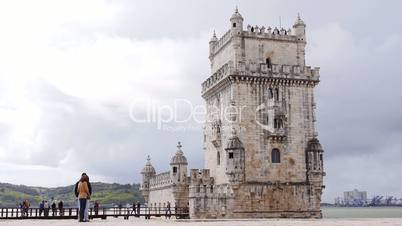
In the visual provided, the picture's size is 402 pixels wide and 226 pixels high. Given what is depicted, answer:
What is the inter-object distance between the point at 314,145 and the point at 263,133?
466 centimetres

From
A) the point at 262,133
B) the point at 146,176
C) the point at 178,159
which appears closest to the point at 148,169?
the point at 146,176

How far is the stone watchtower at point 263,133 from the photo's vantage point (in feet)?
144

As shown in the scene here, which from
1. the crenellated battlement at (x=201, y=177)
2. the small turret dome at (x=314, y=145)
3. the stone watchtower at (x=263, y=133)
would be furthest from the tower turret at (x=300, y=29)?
the crenellated battlement at (x=201, y=177)

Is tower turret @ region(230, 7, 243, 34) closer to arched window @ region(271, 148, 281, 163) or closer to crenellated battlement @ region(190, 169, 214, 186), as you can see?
arched window @ region(271, 148, 281, 163)

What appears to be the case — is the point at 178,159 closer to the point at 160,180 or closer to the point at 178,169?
the point at 178,169

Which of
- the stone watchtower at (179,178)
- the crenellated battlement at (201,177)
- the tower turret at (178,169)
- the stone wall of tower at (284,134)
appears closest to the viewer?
the stone wall of tower at (284,134)

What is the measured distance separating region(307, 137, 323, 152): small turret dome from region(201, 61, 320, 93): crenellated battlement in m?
5.33

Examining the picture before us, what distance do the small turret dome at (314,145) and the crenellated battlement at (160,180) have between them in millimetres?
14360

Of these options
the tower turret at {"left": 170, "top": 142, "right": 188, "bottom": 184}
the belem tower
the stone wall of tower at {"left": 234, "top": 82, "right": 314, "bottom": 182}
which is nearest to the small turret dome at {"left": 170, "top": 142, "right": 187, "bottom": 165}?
the tower turret at {"left": 170, "top": 142, "right": 188, "bottom": 184}

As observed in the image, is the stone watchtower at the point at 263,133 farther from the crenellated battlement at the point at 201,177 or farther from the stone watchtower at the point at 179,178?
the stone watchtower at the point at 179,178

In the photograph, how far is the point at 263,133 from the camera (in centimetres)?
4550

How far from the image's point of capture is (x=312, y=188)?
4603 centimetres

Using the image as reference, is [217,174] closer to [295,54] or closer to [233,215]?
[233,215]

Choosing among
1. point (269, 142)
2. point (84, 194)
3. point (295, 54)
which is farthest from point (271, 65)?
point (84, 194)
